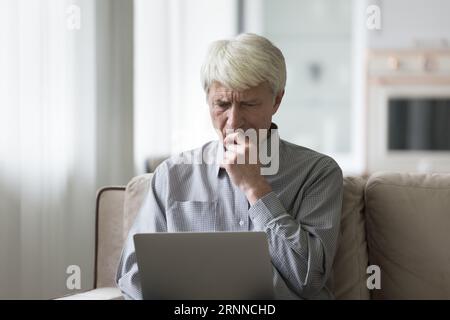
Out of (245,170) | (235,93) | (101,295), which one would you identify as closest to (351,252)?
(245,170)

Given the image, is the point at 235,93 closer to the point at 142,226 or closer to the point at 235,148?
the point at 235,148

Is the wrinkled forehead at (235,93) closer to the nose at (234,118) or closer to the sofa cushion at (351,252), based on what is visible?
the nose at (234,118)

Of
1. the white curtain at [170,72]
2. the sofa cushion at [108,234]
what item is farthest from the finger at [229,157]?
the white curtain at [170,72]

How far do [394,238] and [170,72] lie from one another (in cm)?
214

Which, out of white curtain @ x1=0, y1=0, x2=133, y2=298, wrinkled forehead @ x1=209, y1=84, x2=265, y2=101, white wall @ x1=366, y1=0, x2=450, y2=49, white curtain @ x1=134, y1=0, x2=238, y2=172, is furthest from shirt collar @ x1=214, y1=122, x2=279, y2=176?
white wall @ x1=366, y1=0, x2=450, y2=49

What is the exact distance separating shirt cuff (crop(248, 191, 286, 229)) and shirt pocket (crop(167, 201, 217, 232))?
0.14 meters

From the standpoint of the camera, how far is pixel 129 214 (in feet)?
6.53

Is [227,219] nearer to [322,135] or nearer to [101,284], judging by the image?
[101,284]

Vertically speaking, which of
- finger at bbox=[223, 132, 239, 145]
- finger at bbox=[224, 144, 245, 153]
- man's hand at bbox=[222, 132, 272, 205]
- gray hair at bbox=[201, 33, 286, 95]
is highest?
gray hair at bbox=[201, 33, 286, 95]

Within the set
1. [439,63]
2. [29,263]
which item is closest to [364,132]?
[439,63]

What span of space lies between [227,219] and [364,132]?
12.4 feet

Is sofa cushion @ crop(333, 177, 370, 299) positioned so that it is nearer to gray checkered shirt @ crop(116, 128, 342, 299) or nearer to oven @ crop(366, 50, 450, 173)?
gray checkered shirt @ crop(116, 128, 342, 299)

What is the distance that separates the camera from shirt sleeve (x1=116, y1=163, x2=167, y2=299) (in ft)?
5.67

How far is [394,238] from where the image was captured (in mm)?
1849
